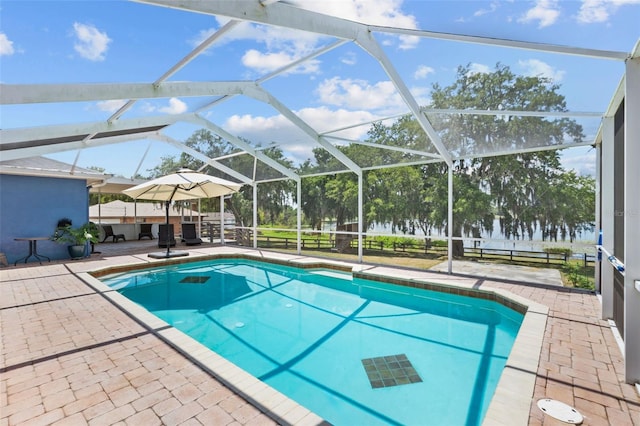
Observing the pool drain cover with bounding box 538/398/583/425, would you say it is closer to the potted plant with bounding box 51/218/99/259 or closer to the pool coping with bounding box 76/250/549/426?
the pool coping with bounding box 76/250/549/426

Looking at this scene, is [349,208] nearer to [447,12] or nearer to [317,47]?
[317,47]

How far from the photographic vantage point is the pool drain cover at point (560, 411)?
2289mm

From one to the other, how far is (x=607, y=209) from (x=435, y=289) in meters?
3.10

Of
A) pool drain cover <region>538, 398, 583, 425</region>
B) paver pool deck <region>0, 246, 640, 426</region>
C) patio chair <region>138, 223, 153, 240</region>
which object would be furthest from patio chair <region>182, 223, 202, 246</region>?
pool drain cover <region>538, 398, 583, 425</region>

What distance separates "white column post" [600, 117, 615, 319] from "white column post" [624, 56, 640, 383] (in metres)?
1.99

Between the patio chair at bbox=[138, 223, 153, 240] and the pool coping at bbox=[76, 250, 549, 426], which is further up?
the patio chair at bbox=[138, 223, 153, 240]

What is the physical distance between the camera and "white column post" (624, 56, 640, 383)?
270cm

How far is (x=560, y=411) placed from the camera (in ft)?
7.80

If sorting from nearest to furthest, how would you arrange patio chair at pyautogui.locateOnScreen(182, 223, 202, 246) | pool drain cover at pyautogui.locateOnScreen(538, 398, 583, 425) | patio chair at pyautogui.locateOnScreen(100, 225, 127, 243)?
pool drain cover at pyautogui.locateOnScreen(538, 398, 583, 425) → patio chair at pyautogui.locateOnScreen(182, 223, 202, 246) → patio chair at pyautogui.locateOnScreen(100, 225, 127, 243)

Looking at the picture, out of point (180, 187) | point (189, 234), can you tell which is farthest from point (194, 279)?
point (189, 234)

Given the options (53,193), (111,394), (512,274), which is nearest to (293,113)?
(111,394)

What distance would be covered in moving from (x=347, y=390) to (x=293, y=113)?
18.6 ft

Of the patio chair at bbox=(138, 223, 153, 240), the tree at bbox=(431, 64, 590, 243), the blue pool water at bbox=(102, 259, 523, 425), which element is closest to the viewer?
the blue pool water at bbox=(102, 259, 523, 425)

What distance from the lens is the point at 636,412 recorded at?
7.79ft
